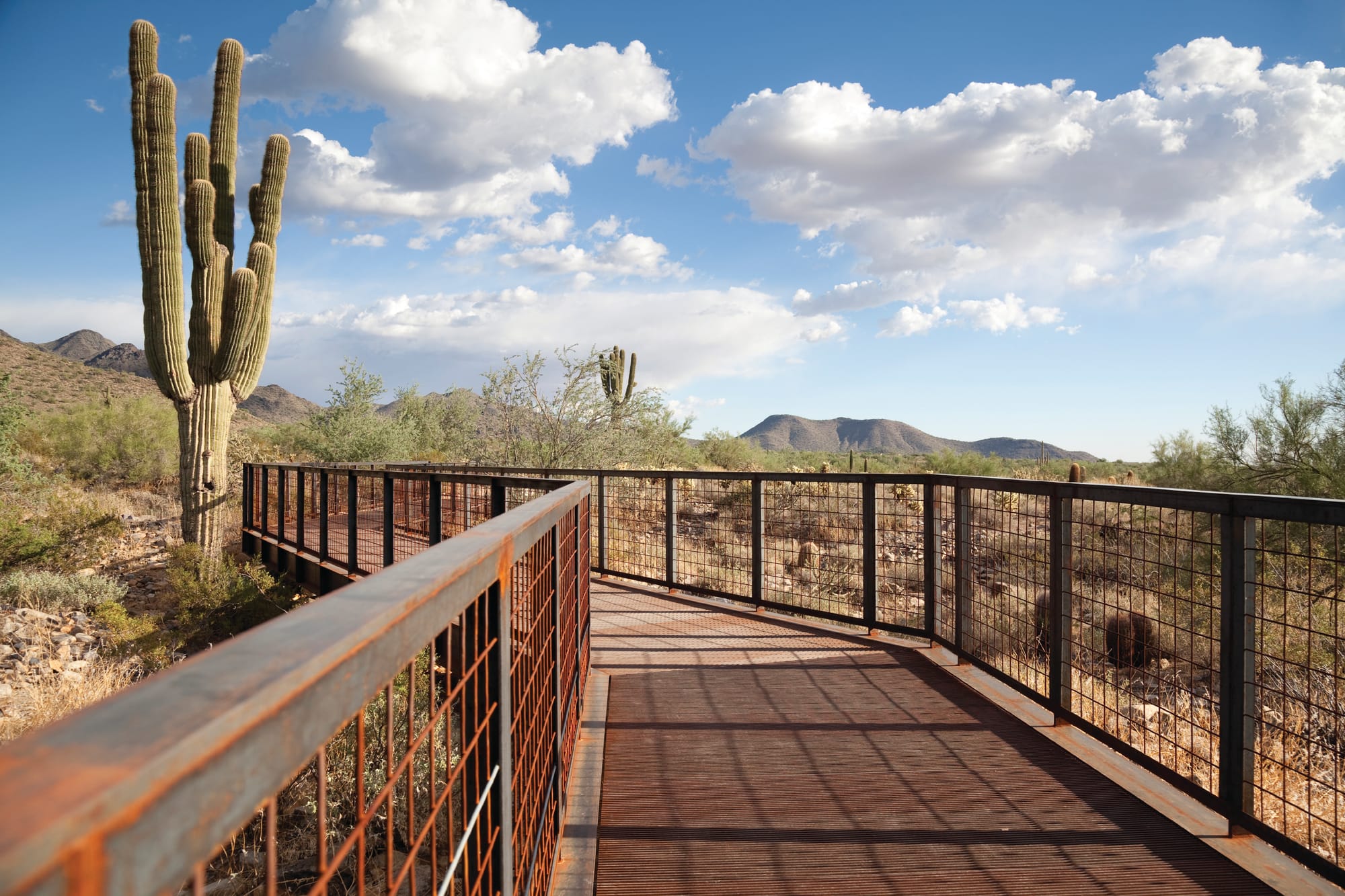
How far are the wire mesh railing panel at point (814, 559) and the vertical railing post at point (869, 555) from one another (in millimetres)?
179

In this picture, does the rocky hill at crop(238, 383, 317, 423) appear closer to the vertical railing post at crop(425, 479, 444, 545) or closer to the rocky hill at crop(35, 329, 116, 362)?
the rocky hill at crop(35, 329, 116, 362)

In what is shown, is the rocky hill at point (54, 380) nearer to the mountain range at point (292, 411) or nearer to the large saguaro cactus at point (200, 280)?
the mountain range at point (292, 411)

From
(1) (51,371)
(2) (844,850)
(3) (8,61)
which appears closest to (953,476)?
(2) (844,850)

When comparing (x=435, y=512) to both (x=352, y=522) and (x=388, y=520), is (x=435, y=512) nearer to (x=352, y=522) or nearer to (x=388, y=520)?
(x=388, y=520)

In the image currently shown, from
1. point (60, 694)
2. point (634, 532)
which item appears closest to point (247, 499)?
point (60, 694)

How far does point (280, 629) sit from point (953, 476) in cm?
516


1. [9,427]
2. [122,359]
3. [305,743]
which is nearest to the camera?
[305,743]

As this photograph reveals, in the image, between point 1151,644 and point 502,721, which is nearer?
point 502,721

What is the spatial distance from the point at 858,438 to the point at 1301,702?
115331 mm

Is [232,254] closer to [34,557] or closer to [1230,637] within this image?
[34,557]

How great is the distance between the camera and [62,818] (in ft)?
1.27

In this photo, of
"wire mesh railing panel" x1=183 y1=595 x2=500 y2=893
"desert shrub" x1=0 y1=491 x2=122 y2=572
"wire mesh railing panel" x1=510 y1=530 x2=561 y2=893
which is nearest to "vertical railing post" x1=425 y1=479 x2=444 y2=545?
"wire mesh railing panel" x1=183 y1=595 x2=500 y2=893

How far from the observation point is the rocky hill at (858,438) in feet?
350

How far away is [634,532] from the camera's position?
11234 millimetres
